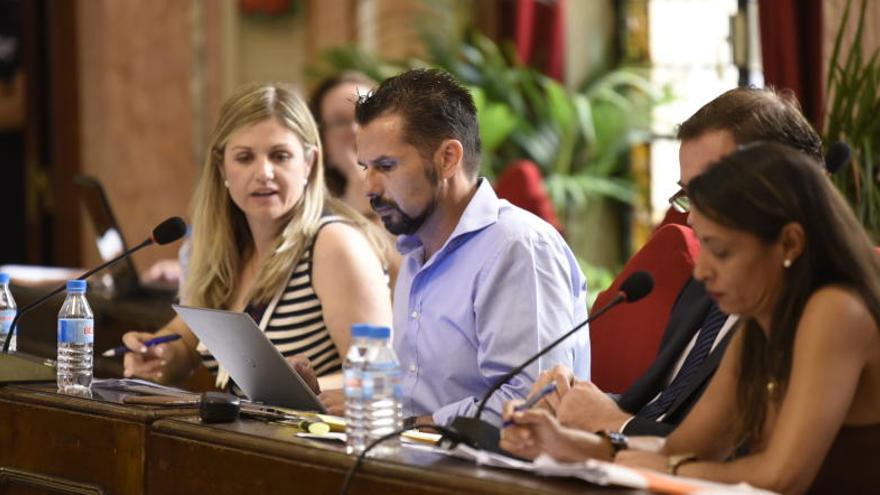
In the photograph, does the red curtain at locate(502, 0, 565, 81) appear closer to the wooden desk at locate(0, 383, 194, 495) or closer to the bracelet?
the wooden desk at locate(0, 383, 194, 495)

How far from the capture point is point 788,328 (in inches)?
78.6

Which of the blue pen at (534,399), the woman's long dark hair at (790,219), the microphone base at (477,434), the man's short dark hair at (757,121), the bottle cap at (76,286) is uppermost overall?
the man's short dark hair at (757,121)

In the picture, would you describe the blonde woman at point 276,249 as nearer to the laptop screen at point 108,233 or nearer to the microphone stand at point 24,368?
the microphone stand at point 24,368

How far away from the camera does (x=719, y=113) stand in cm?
242

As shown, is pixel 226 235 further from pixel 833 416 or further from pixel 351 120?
pixel 833 416

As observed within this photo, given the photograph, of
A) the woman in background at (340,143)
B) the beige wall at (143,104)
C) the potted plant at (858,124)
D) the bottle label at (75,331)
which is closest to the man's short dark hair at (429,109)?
the bottle label at (75,331)

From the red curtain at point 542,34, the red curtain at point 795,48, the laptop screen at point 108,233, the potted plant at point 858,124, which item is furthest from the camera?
the red curtain at point 542,34

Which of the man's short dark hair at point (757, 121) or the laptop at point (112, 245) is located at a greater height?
the man's short dark hair at point (757, 121)

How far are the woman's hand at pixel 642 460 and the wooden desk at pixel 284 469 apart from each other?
0.15 m

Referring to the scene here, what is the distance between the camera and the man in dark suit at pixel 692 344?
2.32m

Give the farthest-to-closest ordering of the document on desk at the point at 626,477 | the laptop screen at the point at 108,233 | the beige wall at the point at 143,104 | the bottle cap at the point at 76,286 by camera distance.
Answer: the beige wall at the point at 143,104 → the laptop screen at the point at 108,233 → the bottle cap at the point at 76,286 → the document on desk at the point at 626,477

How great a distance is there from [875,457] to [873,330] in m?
0.21

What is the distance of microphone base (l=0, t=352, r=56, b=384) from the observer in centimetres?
294

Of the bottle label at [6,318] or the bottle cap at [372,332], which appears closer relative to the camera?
the bottle cap at [372,332]
